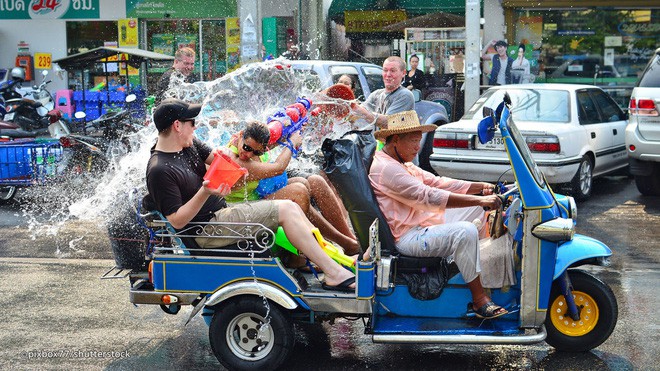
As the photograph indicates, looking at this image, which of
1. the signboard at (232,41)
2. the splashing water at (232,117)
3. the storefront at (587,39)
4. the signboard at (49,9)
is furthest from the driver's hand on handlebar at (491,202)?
the signboard at (49,9)

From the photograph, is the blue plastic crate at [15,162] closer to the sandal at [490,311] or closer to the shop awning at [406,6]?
the sandal at [490,311]

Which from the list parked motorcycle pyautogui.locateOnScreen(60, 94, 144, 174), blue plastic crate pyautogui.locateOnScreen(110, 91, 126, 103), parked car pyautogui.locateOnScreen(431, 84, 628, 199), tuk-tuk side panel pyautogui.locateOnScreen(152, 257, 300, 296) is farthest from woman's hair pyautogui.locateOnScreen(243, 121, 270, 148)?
blue plastic crate pyautogui.locateOnScreen(110, 91, 126, 103)

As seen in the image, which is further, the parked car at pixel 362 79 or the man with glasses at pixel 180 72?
the parked car at pixel 362 79

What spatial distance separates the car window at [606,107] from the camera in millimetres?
12578

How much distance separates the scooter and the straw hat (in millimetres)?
471

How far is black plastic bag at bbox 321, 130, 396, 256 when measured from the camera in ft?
18.4

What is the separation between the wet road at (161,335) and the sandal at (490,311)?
351 mm

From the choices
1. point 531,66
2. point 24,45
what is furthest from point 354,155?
point 24,45

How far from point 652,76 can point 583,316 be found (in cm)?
707

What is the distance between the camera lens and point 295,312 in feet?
17.9

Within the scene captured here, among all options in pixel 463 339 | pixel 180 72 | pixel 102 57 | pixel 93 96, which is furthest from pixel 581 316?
pixel 93 96

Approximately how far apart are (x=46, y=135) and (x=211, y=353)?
37.3 ft

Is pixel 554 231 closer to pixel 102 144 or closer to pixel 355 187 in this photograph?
pixel 355 187

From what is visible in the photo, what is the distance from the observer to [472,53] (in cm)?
1720
